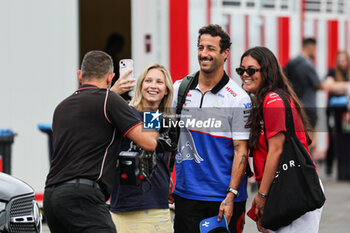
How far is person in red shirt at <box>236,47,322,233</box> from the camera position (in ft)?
14.8

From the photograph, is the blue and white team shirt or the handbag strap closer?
the handbag strap

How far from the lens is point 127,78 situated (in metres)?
5.21

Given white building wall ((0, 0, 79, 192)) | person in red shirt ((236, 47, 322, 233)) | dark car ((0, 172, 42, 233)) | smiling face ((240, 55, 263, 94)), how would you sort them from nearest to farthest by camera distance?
1. person in red shirt ((236, 47, 322, 233))
2. dark car ((0, 172, 42, 233))
3. smiling face ((240, 55, 263, 94))
4. white building wall ((0, 0, 79, 192))

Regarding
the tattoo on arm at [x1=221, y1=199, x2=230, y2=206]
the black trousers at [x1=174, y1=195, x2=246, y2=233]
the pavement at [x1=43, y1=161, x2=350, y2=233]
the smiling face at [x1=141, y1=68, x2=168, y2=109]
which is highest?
the smiling face at [x1=141, y1=68, x2=168, y2=109]

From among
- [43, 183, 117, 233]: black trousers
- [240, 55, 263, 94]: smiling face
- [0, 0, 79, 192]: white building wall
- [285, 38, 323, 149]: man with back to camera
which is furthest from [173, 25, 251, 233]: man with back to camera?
[285, 38, 323, 149]: man with back to camera

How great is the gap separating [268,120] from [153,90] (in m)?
1.09

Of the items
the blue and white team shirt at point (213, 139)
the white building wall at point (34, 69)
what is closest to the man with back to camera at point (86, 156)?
the blue and white team shirt at point (213, 139)

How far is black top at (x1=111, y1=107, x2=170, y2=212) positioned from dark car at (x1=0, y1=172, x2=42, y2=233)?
1.98ft

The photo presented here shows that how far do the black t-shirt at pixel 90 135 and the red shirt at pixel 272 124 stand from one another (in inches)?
33.5

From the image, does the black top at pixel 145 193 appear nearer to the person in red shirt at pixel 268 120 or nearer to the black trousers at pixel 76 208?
the black trousers at pixel 76 208

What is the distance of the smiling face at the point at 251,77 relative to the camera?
4.78m

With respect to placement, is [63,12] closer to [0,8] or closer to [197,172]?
[0,8]

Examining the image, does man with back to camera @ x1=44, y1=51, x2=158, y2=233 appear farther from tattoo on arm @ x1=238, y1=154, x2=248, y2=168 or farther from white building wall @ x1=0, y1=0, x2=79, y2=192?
white building wall @ x1=0, y1=0, x2=79, y2=192

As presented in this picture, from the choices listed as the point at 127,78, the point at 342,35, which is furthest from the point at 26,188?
the point at 342,35
